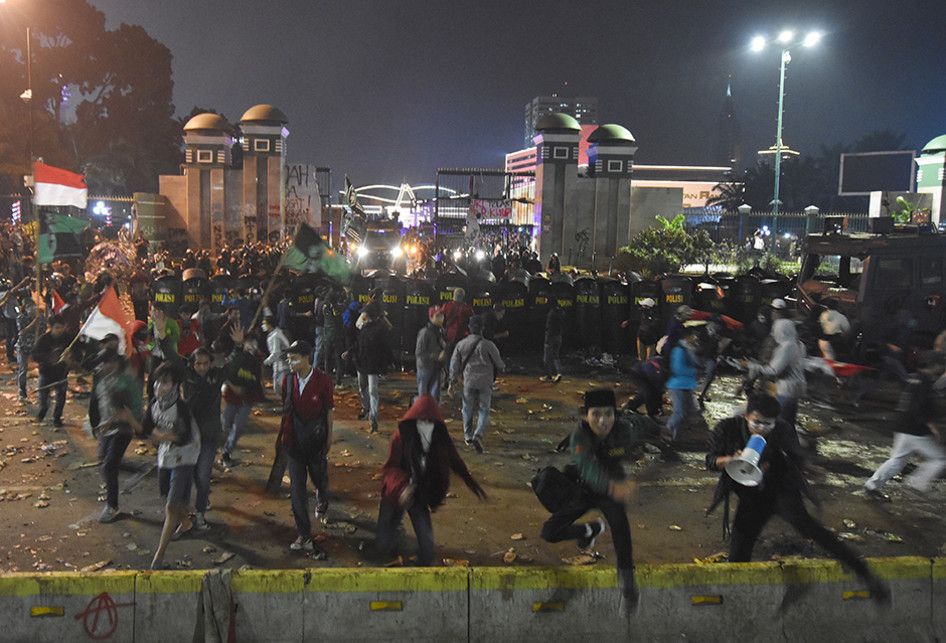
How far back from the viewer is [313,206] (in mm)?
33844

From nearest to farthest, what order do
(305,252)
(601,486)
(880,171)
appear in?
(601,486) < (305,252) < (880,171)

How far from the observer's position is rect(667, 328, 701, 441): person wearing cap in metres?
9.20

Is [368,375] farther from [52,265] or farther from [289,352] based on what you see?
[52,265]

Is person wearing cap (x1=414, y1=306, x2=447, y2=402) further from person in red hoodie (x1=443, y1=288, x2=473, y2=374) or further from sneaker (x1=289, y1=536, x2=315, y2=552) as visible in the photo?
sneaker (x1=289, y1=536, x2=315, y2=552)

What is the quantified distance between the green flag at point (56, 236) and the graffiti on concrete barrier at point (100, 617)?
6.95 metres

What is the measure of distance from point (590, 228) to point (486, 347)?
21.7m

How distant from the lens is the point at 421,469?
5.47 m

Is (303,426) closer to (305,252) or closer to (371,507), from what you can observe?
(371,507)

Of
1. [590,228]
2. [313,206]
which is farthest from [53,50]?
[590,228]

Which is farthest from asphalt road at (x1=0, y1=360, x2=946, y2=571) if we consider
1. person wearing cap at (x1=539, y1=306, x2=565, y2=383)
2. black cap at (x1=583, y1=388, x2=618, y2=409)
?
person wearing cap at (x1=539, y1=306, x2=565, y2=383)

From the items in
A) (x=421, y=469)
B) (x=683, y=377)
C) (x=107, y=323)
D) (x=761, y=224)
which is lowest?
(x=421, y=469)

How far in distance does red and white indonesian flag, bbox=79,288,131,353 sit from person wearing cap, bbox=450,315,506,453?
365cm

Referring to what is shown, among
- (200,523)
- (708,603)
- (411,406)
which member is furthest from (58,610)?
(708,603)

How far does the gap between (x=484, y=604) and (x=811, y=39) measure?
23.8m
